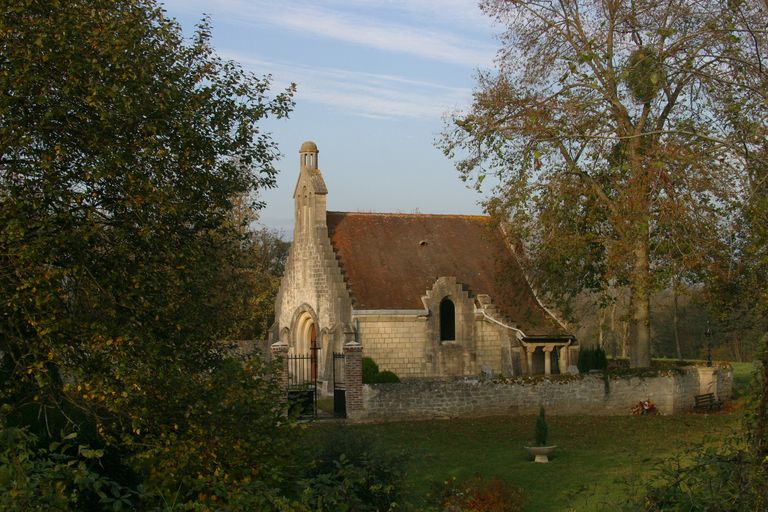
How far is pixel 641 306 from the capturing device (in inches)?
1179

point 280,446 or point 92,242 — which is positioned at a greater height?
point 92,242

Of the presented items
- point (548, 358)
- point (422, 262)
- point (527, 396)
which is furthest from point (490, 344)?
point (527, 396)

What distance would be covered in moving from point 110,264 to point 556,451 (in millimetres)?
12485

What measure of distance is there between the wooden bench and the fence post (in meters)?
12.0

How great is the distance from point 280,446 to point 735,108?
660 cm

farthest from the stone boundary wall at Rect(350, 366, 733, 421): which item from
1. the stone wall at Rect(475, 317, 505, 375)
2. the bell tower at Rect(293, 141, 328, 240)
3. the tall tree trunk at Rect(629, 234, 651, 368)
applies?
the bell tower at Rect(293, 141, 328, 240)

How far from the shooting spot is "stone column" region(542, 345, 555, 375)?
34.2 meters

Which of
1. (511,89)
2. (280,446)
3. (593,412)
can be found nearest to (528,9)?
(511,89)

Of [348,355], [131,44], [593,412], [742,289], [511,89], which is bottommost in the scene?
[593,412]

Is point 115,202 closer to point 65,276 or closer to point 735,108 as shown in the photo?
point 65,276

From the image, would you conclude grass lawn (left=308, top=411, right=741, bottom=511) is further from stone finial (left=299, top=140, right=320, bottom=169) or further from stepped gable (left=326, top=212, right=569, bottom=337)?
stone finial (left=299, top=140, right=320, bottom=169)

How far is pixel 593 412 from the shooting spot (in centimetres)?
2806

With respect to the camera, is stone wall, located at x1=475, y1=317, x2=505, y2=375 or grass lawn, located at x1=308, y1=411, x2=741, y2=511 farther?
stone wall, located at x1=475, y1=317, x2=505, y2=375

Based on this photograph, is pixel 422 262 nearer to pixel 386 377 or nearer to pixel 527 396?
pixel 386 377
